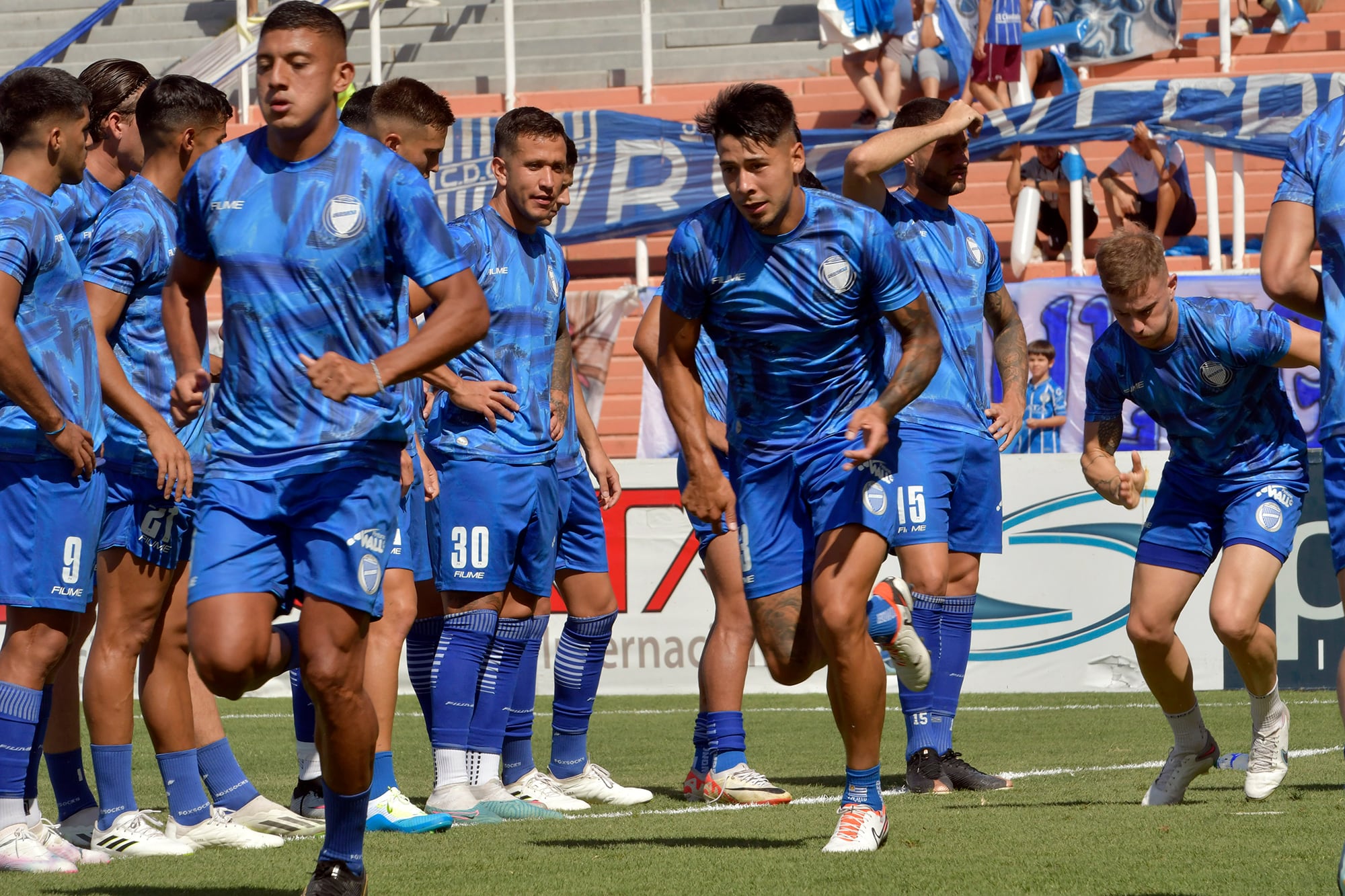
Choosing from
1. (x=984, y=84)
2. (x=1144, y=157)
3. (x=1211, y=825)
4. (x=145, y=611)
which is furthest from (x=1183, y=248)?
(x=145, y=611)

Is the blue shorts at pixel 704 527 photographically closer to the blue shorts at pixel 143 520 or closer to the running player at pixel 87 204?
the blue shorts at pixel 143 520

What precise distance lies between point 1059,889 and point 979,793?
8.09ft

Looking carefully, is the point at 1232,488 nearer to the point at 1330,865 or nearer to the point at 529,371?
the point at 1330,865

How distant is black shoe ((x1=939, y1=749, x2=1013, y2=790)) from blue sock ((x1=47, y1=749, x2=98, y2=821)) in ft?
10.9

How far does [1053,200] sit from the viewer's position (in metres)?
16.8

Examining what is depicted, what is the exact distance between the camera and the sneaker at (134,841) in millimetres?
5973

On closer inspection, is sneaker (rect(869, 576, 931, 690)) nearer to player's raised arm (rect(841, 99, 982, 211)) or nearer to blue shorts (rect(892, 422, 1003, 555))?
blue shorts (rect(892, 422, 1003, 555))

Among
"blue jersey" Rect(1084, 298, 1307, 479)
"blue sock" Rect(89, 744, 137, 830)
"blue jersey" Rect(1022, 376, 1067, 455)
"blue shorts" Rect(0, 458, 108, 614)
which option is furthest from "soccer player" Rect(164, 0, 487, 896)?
"blue jersey" Rect(1022, 376, 1067, 455)

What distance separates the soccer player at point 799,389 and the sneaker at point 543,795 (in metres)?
1.61

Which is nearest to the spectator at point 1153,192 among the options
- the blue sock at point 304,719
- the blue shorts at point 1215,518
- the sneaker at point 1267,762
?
the blue shorts at point 1215,518

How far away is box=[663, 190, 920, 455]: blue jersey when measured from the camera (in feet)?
19.1

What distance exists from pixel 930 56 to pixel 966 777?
11.8 metres

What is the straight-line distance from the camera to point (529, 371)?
7242mm

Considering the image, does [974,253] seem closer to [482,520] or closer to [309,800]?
[482,520]
